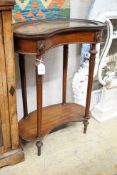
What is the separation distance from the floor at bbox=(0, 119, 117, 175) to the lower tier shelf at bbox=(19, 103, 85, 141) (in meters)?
0.16

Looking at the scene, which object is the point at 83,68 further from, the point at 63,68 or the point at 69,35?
the point at 69,35

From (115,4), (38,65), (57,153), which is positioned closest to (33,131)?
(57,153)

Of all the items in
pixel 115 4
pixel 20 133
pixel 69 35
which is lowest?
pixel 20 133

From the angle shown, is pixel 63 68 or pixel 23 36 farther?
pixel 63 68

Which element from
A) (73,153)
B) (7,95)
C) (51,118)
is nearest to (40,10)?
(7,95)

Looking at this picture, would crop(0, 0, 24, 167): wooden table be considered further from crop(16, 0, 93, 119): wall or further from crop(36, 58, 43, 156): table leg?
crop(16, 0, 93, 119): wall

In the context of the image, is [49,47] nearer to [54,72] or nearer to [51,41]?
[51,41]

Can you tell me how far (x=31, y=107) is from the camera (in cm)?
208

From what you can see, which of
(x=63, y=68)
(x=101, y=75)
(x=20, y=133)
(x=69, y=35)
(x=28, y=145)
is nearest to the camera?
(x=69, y=35)

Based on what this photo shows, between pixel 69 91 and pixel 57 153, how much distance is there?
68 cm

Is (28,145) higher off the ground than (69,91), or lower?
lower

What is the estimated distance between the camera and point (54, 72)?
2.08 m

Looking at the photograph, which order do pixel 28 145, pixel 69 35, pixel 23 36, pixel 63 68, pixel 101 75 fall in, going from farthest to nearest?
pixel 101 75 → pixel 63 68 → pixel 28 145 → pixel 69 35 → pixel 23 36

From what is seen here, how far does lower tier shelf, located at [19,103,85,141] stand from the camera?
177 centimetres
